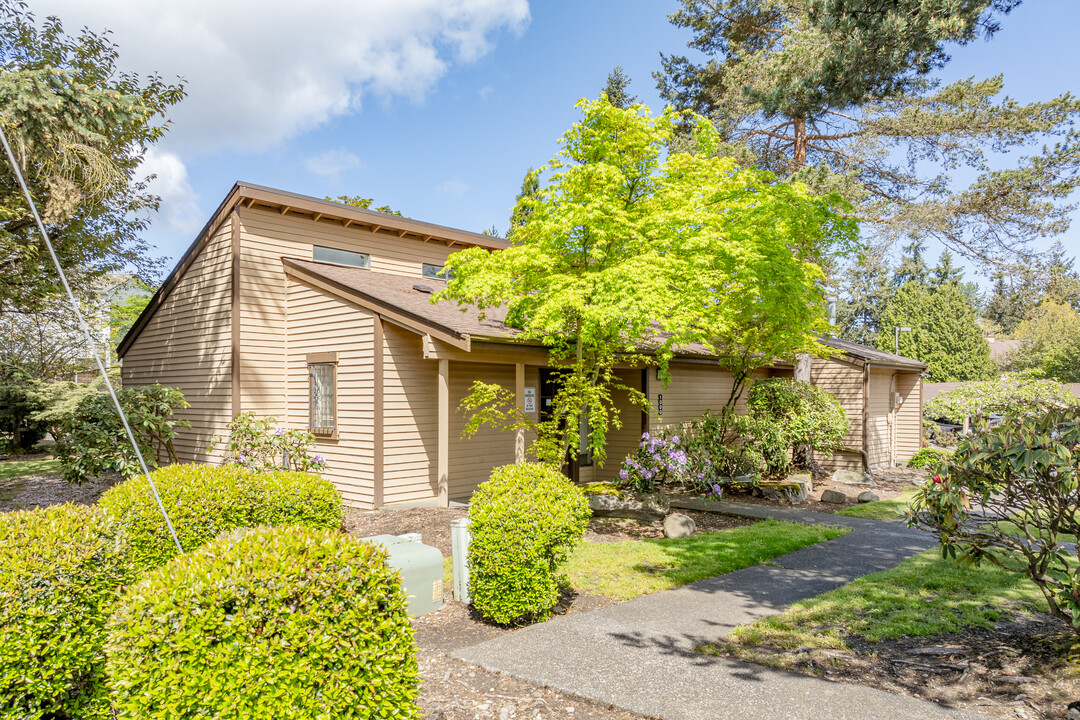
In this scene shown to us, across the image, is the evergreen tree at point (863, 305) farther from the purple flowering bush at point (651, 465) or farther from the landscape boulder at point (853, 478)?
the purple flowering bush at point (651, 465)

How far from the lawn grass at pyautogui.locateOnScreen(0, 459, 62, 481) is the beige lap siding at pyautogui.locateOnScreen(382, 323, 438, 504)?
1105cm

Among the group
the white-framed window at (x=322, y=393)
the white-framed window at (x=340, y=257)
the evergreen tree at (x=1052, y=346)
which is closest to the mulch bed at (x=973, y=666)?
the white-framed window at (x=322, y=393)

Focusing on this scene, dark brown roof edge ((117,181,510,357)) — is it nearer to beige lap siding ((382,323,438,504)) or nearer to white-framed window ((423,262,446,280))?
white-framed window ((423,262,446,280))

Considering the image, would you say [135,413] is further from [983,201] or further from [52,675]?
[983,201]

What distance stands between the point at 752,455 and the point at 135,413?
11.7 meters

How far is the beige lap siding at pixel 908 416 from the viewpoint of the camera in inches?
773

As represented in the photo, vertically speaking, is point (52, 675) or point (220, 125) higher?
point (220, 125)

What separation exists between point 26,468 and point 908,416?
2568 cm

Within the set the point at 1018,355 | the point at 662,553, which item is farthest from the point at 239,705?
the point at 1018,355

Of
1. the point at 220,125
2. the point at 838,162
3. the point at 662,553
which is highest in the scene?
the point at 220,125

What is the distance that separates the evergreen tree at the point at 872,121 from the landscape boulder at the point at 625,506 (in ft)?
21.8

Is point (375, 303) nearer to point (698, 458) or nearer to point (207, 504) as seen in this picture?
point (207, 504)

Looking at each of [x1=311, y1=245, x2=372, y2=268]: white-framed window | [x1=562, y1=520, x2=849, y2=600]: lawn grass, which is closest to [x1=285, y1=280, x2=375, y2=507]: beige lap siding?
[x1=311, y1=245, x2=372, y2=268]: white-framed window

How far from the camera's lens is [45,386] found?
18.9 meters
